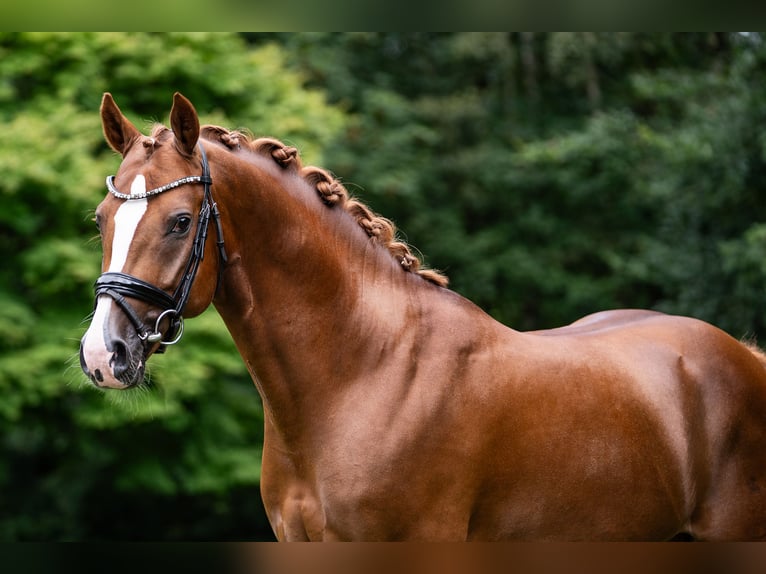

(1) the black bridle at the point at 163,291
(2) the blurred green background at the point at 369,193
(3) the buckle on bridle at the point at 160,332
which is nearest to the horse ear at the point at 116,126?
(1) the black bridle at the point at 163,291

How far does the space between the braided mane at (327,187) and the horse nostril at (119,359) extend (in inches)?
37.6

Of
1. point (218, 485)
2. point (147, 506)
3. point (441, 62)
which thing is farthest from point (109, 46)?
point (441, 62)

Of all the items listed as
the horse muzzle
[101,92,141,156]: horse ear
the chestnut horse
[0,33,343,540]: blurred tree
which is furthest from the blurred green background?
the horse muzzle

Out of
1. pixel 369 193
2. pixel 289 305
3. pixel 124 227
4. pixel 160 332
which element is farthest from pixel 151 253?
pixel 369 193

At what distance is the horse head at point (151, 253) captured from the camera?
121 inches

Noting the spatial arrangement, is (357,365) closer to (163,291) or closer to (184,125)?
(163,291)

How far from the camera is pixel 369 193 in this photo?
52.5 ft

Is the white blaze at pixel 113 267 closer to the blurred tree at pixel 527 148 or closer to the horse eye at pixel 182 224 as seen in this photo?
the horse eye at pixel 182 224

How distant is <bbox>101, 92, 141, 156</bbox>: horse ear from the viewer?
3420 millimetres

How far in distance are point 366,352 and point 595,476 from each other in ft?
3.78

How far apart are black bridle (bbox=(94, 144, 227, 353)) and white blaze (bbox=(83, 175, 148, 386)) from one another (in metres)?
0.03

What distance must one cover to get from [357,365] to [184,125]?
113 centimetres

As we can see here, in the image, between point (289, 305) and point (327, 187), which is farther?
point (327, 187)

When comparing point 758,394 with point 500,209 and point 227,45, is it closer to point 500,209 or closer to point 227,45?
point 227,45
